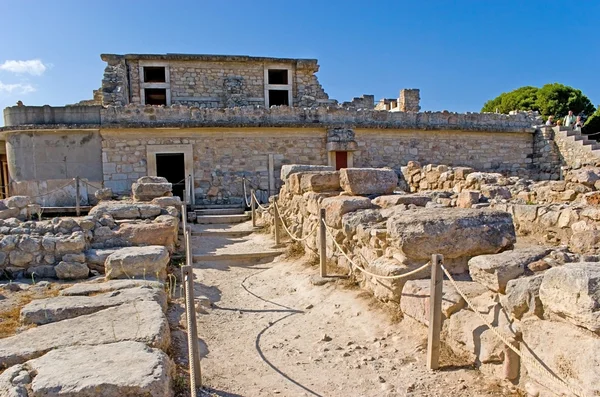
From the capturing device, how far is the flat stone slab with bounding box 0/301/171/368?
3039mm

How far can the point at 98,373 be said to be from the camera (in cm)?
263

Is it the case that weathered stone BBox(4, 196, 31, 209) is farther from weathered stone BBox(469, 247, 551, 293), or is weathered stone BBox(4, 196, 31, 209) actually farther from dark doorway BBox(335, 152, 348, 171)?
dark doorway BBox(335, 152, 348, 171)

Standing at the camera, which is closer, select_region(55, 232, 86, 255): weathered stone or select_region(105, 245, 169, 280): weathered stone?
select_region(105, 245, 169, 280): weathered stone

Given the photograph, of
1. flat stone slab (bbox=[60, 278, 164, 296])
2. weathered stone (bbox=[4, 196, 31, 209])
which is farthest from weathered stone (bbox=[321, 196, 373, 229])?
weathered stone (bbox=[4, 196, 31, 209])

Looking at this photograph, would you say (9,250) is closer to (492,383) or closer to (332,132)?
(492,383)

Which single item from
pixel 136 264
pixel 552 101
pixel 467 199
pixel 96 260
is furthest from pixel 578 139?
pixel 552 101

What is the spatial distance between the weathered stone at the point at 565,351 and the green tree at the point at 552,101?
110 feet

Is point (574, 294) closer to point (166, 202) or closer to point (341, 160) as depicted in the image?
point (166, 202)

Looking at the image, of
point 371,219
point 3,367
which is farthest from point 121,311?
point 371,219

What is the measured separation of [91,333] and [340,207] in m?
3.42

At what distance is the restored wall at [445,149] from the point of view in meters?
15.3

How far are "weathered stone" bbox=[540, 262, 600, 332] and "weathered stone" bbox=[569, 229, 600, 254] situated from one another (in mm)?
2856

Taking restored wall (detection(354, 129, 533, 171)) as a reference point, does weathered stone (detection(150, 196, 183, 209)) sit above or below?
below

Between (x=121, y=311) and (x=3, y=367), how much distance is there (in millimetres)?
1027
